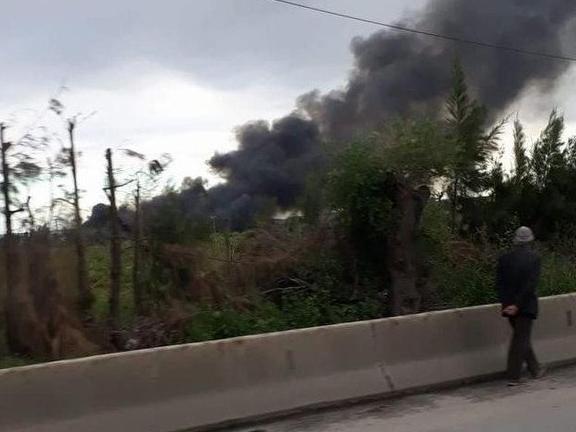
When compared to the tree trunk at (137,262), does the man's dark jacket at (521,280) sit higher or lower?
lower

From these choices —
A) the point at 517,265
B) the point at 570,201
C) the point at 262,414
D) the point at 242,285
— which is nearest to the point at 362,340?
the point at 262,414

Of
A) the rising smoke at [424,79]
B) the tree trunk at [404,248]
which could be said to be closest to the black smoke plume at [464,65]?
the rising smoke at [424,79]

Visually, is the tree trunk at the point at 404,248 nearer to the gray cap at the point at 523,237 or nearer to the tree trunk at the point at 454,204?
the gray cap at the point at 523,237

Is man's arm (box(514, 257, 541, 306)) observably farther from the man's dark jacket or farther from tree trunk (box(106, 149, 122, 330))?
tree trunk (box(106, 149, 122, 330))

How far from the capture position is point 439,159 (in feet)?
35.6

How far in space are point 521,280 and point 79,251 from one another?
15.7 ft

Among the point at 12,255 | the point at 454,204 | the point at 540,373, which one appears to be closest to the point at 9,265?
the point at 12,255

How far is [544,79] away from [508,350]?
17684mm

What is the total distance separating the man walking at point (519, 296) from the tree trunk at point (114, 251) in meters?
4.23

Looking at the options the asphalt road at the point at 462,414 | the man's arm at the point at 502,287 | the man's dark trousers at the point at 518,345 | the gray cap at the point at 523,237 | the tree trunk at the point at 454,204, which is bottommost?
the asphalt road at the point at 462,414

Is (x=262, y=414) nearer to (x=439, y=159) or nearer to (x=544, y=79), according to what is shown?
(x=439, y=159)

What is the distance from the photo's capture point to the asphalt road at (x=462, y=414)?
6.81m

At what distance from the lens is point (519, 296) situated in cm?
848

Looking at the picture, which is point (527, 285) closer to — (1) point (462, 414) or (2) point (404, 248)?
(1) point (462, 414)
